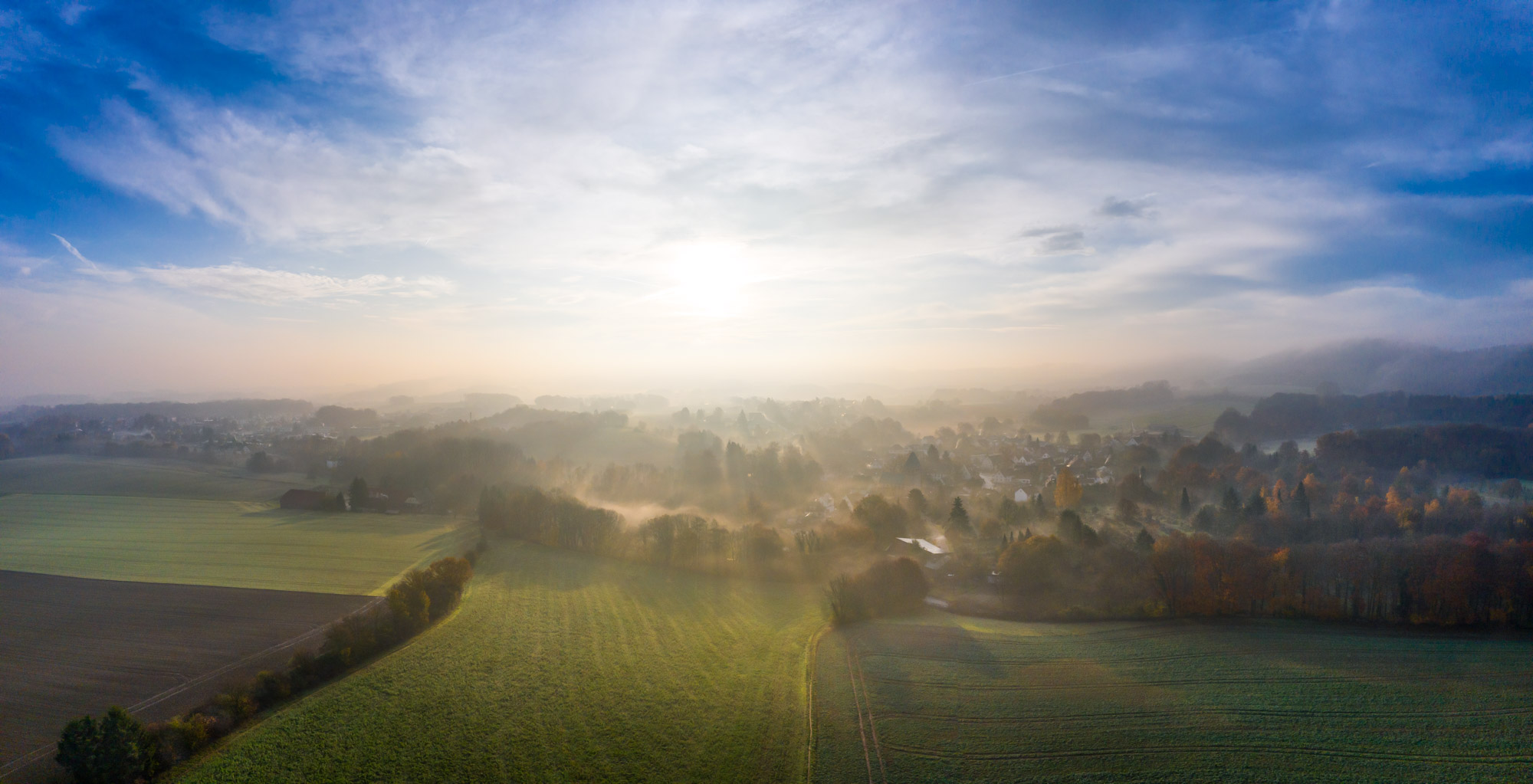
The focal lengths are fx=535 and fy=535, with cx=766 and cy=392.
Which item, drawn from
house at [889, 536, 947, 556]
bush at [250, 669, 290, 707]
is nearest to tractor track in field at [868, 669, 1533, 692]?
house at [889, 536, 947, 556]

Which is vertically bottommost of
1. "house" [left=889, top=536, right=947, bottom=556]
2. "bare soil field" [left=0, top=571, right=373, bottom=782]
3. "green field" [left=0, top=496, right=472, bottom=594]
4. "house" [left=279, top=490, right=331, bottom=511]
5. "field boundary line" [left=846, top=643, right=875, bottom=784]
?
"field boundary line" [left=846, top=643, right=875, bottom=784]

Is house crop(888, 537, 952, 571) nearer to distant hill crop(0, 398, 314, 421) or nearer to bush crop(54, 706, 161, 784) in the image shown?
bush crop(54, 706, 161, 784)

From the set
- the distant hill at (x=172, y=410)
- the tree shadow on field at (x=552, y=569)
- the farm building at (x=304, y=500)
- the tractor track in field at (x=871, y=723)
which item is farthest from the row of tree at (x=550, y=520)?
the distant hill at (x=172, y=410)

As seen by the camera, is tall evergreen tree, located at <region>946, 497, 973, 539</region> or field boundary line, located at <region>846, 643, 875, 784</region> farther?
tall evergreen tree, located at <region>946, 497, 973, 539</region>

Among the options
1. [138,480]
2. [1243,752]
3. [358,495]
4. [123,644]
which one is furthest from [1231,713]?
[138,480]

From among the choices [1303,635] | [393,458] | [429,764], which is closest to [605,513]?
[429,764]
